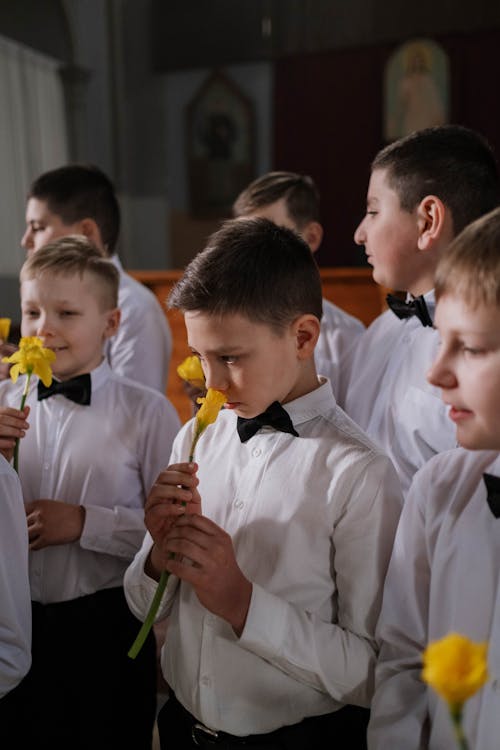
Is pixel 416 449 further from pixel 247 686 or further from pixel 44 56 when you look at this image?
pixel 44 56

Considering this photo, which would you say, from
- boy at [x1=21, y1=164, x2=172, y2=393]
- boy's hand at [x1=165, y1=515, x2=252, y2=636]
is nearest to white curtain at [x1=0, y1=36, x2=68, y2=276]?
boy at [x1=21, y1=164, x2=172, y2=393]

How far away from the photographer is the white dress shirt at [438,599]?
1138 millimetres

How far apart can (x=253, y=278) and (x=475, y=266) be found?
0.46 metres

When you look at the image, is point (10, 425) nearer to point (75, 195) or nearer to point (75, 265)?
point (75, 265)

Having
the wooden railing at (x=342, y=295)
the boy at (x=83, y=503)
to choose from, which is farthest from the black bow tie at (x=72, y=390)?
the wooden railing at (x=342, y=295)

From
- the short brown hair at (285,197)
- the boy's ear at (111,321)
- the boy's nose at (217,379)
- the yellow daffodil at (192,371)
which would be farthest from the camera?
the short brown hair at (285,197)

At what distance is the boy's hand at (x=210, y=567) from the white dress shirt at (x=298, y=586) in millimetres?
31

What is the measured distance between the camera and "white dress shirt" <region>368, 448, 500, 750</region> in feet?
3.73

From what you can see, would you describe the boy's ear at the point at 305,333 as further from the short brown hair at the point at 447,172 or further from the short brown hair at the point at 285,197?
the short brown hair at the point at 285,197

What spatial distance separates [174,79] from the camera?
959 centimetres

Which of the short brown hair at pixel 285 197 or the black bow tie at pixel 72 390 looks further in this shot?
the short brown hair at pixel 285 197

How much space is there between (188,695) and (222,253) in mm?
793

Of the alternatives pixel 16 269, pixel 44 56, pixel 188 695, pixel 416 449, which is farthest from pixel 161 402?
pixel 44 56

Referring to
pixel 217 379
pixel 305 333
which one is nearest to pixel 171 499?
pixel 217 379
